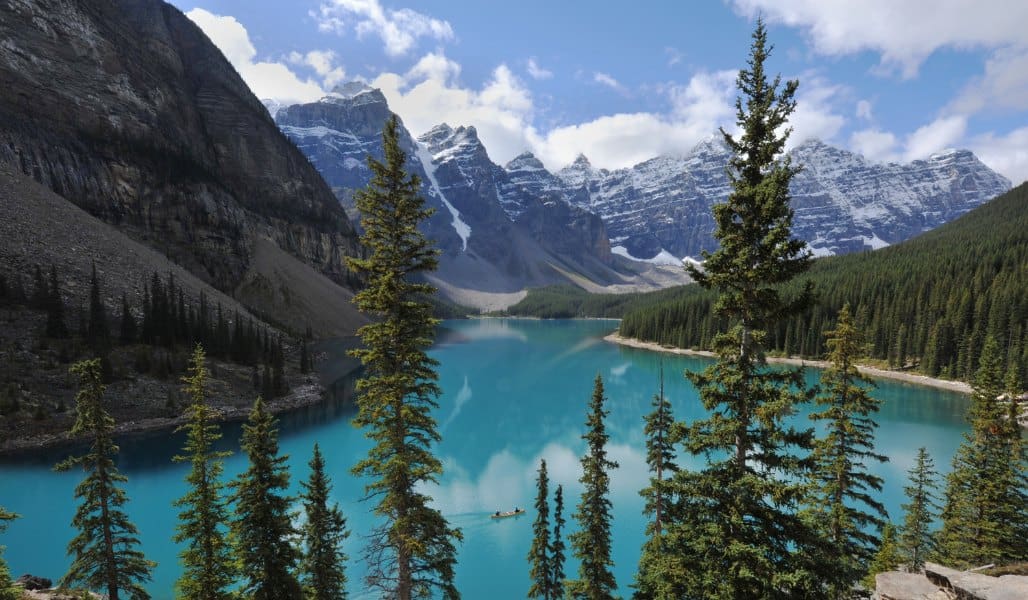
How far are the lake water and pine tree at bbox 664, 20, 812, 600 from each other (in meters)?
16.3

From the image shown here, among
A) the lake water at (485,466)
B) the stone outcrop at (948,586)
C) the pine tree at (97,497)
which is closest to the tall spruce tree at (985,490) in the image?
the stone outcrop at (948,586)

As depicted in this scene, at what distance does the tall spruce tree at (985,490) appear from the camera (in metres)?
15.6

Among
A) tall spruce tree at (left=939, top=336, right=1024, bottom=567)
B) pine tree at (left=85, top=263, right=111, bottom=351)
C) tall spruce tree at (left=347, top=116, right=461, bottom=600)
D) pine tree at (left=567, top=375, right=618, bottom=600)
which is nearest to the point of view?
tall spruce tree at (left=347, top=116, right=461, bottom=600)

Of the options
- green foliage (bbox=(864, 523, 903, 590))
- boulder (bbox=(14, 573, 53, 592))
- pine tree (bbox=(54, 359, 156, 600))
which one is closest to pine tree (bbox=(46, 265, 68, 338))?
boulder (bbox=(14, 573, 53, 592))

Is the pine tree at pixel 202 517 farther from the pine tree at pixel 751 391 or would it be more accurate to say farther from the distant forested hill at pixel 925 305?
the distant forested hill at pixel 925 305

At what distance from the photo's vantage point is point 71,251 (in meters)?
63.8

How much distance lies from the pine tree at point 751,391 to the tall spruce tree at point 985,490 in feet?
44.0

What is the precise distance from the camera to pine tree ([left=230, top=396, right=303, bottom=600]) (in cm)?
1266

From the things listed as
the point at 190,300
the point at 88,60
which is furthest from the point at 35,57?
the point at 190,300

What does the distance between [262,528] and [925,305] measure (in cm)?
10478

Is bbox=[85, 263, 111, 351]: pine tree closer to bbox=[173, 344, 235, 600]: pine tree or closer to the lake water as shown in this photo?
the lake water

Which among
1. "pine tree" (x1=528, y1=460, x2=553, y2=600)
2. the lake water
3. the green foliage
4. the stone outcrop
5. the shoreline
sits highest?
the stone outcrop

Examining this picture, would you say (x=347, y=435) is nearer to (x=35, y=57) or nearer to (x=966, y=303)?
(x=966, y=303)

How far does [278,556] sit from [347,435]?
35496mm
